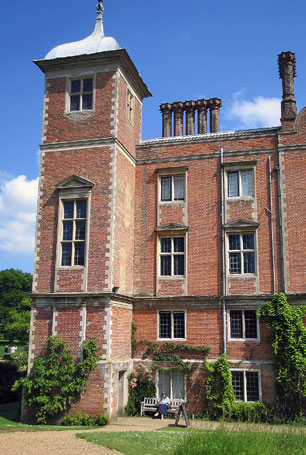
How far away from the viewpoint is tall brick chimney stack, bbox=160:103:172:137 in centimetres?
2678

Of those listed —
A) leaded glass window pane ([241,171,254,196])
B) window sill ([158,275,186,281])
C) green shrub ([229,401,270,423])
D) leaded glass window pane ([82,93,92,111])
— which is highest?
leaded glass window pane ([82,93,92,111])

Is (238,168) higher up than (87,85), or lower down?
lower down

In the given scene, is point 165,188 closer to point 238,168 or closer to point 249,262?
point 238,168

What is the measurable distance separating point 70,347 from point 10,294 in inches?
2306

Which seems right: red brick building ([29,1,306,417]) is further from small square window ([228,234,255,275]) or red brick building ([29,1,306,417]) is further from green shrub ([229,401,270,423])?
green shrub ([229,401,270,423])

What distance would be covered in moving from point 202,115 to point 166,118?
2.05 metres

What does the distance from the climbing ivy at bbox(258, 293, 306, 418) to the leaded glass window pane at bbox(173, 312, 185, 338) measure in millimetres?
3796

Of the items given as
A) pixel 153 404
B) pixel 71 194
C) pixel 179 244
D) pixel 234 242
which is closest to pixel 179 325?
pixel 153 404

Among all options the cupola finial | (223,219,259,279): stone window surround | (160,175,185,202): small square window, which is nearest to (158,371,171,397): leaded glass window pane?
(223,219,259,279): stone window surround

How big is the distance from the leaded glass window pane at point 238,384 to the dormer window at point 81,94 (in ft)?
43.6

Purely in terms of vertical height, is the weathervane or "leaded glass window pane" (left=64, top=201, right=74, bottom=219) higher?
the weathervane

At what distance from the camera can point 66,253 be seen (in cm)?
2030

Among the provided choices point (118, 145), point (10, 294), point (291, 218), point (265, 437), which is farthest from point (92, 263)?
point (10, 294)

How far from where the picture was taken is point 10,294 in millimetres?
74000
